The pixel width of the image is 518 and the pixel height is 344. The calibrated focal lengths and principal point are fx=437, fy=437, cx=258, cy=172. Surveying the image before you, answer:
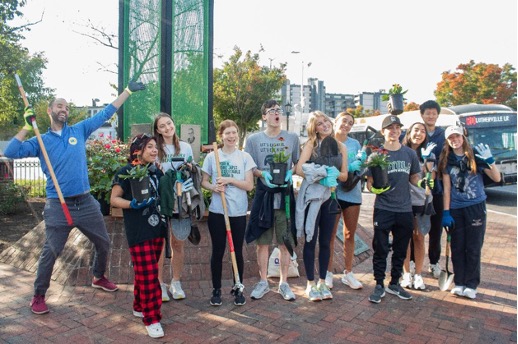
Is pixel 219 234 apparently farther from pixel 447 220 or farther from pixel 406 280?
pixel 447 220

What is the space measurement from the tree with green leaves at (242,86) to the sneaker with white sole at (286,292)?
832 inches

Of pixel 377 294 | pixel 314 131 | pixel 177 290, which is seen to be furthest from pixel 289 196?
pixel 177 290

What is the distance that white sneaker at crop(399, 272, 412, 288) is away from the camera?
16.0 ft

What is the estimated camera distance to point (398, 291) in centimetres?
453

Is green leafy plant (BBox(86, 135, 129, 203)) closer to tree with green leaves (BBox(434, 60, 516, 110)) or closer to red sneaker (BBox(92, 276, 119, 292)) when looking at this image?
red sneaker (BBox(92, 276, 119, 292))

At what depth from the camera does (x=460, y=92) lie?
98.2ft

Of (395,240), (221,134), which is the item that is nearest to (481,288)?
(395,240)

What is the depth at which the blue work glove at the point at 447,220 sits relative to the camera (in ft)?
15.0

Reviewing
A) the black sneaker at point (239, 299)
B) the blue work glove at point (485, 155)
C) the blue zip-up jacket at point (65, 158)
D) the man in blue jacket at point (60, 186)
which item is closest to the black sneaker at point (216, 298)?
the black sneaker at point (239, 299)

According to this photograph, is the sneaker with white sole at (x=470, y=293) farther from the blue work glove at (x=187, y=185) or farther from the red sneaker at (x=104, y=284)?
the red sneaker at (x=104, y=284)

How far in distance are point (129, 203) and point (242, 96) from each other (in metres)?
22.1

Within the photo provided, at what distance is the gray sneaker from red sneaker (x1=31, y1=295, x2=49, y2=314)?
1938mm

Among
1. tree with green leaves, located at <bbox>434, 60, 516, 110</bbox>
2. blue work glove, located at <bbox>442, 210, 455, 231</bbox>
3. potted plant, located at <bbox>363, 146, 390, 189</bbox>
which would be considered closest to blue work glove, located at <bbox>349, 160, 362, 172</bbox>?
potted plant, located at <bbox>363, 146, 390, 189</bbox>

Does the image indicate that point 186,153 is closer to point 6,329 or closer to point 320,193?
point 320,193
